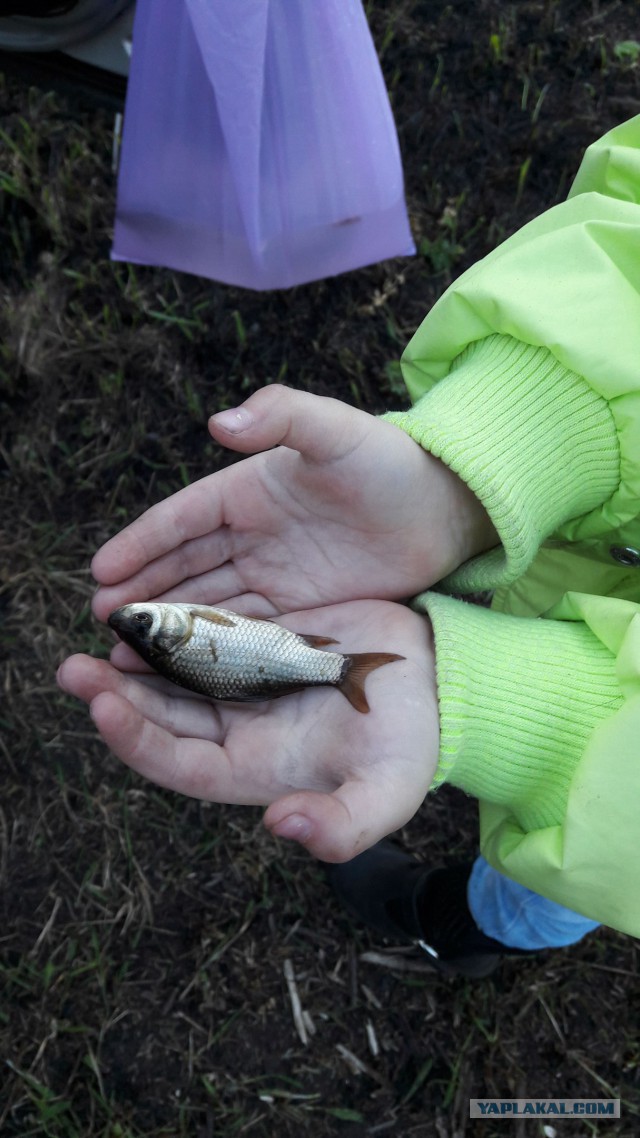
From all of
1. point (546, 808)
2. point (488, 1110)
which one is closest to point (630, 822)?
point (546, 808)

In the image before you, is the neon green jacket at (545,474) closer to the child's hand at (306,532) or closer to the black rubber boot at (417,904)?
the child's hand at (306,532)

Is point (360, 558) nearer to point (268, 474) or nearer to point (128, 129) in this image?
point (268, 474)

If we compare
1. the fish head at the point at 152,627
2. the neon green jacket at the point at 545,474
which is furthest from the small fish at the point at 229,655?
the neon green jacket at the point at 545,474

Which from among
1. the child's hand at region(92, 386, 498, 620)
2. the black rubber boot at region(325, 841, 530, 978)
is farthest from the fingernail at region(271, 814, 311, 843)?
the black rubber boot at region(325, 841, 530, 978)

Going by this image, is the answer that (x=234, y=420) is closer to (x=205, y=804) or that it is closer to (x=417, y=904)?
(x=205, y=804)

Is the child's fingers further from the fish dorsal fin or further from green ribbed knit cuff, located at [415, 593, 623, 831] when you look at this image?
green ribbed knit cuff, located at [415, 593, 623, 831]
